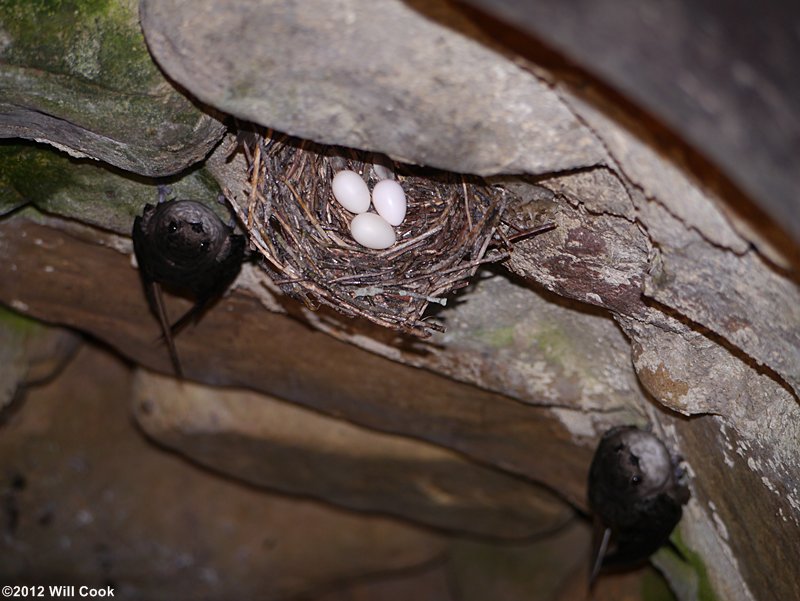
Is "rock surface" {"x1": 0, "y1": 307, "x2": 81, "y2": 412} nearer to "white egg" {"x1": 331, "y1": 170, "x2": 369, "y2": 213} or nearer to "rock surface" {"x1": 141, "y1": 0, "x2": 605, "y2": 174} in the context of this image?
"white egg" {"x1": 331, "y1": 170, "x2": 369, "y2": 213}

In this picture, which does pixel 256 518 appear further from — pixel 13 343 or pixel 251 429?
pixel 13 343

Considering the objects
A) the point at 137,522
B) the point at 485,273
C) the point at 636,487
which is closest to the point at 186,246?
the point at 485,273

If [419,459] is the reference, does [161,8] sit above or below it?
above

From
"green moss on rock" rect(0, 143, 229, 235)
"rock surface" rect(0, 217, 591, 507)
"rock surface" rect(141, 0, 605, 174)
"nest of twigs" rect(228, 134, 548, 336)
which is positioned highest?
"rock surface" rect(141, 0, 605, 174)

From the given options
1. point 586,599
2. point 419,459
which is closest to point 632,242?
point 419,459

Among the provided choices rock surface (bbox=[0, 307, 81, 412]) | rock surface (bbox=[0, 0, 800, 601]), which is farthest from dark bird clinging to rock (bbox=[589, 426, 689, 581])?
rock surface (bbox=[0, 307, 81, 412])

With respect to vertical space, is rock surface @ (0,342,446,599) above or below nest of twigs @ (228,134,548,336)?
below
